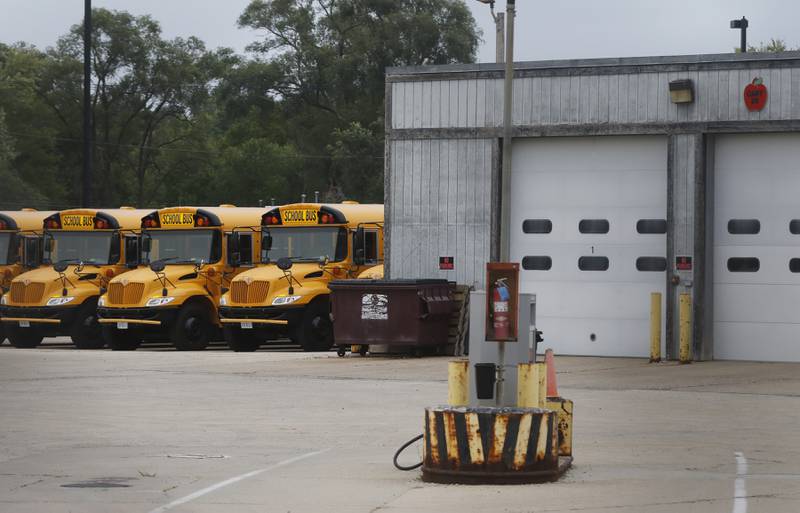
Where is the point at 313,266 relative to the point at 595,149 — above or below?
below

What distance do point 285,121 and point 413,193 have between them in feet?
157

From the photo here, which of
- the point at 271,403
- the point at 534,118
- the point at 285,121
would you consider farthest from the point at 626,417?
the point at 285,121

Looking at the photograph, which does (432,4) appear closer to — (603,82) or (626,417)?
(603,82)

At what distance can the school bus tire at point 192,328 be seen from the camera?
31234 millimetres

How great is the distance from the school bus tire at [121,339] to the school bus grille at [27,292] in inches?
72.0

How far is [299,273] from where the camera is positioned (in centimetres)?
A: 3062

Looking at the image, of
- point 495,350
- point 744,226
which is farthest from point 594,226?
point 495,350

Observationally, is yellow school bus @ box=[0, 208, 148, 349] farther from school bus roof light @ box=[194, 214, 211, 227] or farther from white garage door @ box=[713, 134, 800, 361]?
white garage door @ box=[713, 134, 800, 361]

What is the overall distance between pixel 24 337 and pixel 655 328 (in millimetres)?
15500

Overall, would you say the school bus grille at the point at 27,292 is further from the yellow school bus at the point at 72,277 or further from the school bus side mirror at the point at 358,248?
the school bus side mirror at the point at 358,248

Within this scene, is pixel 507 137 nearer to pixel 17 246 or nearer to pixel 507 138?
pixel 507 138

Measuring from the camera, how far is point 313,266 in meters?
30.9

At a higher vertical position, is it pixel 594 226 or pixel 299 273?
pixel 594 226

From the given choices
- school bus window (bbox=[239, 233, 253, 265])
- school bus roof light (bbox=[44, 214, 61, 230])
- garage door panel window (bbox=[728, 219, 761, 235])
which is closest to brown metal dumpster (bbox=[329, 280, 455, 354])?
garage door panel window (bbox=[728, 219, 761, 235])
